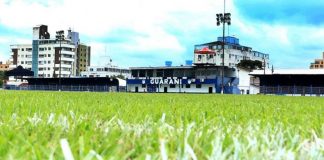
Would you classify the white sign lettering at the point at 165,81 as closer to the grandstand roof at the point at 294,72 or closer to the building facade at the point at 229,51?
the grandstand roof at the point at 294,72

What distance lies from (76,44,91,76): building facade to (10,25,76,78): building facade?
9.06 metres

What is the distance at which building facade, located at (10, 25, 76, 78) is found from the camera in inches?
4749

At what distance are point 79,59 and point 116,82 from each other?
61.5 metres

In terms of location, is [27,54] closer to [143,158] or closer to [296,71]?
[296,71]

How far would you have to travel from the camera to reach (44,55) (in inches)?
4914

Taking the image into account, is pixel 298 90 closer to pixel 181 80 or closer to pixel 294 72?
pixel 294 72

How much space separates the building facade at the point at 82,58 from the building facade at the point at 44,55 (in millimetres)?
9057

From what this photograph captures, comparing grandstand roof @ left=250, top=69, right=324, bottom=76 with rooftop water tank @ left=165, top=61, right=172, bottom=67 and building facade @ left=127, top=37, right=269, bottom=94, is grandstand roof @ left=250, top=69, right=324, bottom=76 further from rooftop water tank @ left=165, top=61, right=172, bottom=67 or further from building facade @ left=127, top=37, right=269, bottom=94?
rooftop water tank @ left=165, top=61, right=172, bottom=67

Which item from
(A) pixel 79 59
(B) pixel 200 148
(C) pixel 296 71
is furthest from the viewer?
(A) pixel 79 59

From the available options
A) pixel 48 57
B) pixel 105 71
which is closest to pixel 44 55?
pixel 48 57

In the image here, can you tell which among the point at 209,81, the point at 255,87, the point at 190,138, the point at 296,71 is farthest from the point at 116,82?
the point at 190,138

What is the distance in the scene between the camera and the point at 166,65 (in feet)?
252

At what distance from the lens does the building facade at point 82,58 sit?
445ft

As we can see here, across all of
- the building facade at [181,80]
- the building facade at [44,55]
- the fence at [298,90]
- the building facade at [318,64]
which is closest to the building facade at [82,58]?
the building facade at [44,55]
